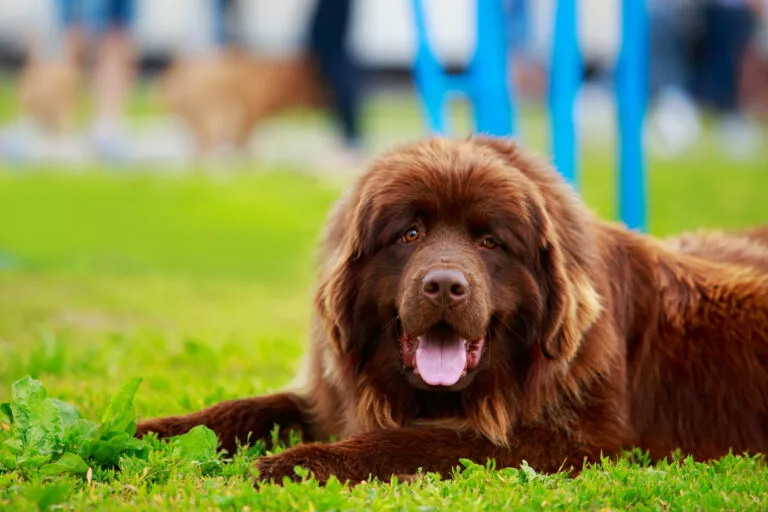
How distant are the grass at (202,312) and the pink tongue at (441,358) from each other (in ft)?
1.13

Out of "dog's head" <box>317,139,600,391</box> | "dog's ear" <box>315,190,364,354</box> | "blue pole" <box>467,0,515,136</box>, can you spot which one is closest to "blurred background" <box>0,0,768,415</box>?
"blue pole" <box>467,0,515,136</box>

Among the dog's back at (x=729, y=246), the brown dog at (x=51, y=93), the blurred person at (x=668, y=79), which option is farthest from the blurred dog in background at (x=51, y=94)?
the dog's back at (x=729, y=246)

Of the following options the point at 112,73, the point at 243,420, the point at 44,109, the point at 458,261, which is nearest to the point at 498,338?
the point at 458,261

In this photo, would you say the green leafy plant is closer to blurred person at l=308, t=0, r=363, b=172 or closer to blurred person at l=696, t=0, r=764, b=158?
blurred person at l=308, t=0, r=363, b=172

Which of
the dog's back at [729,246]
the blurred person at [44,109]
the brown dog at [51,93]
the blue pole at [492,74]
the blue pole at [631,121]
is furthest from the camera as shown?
the brown dog at [51,93]

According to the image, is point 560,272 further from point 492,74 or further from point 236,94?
point 236,94

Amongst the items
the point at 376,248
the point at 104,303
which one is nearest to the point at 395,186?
the point at 376,248

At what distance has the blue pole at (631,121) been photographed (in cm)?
674

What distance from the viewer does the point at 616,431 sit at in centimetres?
420

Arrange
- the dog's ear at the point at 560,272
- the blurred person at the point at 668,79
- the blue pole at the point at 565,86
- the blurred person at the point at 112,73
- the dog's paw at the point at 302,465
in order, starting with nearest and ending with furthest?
1. the dog's paw at the point at 302,465
2. the dog's ear at the point at 560,272
3. the blue pole at the point at 565,86
4. the blurred person at the point at 112,73
5. the blurred person at the point at 668,79

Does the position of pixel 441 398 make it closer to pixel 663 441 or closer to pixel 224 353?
pixel 663 441

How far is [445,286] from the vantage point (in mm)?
3820

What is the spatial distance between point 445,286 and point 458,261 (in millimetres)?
148

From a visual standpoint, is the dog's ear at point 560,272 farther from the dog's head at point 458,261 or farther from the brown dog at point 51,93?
the brown dog at point 51,93
